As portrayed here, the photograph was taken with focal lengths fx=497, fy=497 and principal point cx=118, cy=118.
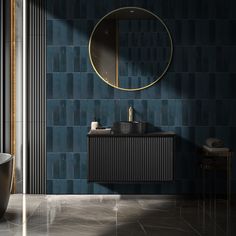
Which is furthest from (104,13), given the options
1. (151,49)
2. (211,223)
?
(211,223)

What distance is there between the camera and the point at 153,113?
5.73 metres

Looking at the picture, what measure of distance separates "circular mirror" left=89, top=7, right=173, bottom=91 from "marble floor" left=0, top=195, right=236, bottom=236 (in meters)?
1.35

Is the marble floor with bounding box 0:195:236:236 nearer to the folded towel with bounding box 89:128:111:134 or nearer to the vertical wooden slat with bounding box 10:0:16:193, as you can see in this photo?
the vertical wooden slat with bounding box 10:0:16:193

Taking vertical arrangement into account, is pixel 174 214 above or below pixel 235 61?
below

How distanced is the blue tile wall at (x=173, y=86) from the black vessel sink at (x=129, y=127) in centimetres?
32

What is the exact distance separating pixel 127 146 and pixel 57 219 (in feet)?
3.57

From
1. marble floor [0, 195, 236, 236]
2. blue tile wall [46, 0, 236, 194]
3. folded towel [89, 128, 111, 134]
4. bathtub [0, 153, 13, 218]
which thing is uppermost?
blue tile wall [46, 0, 236, 194]

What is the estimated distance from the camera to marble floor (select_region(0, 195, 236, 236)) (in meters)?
4.27

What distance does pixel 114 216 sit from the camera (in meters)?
4.83

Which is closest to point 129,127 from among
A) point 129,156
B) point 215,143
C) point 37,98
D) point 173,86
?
point 129,156

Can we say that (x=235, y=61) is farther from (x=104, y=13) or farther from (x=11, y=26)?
(x=11, y=26)

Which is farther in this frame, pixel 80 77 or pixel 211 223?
pixel 80 77

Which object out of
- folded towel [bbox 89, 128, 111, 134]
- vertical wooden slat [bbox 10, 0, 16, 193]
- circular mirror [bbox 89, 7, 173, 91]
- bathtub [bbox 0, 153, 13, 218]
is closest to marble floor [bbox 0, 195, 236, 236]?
bathtub [bbox 0, 153, 13, 218]

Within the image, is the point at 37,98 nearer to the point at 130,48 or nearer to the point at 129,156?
the point at 130,48
